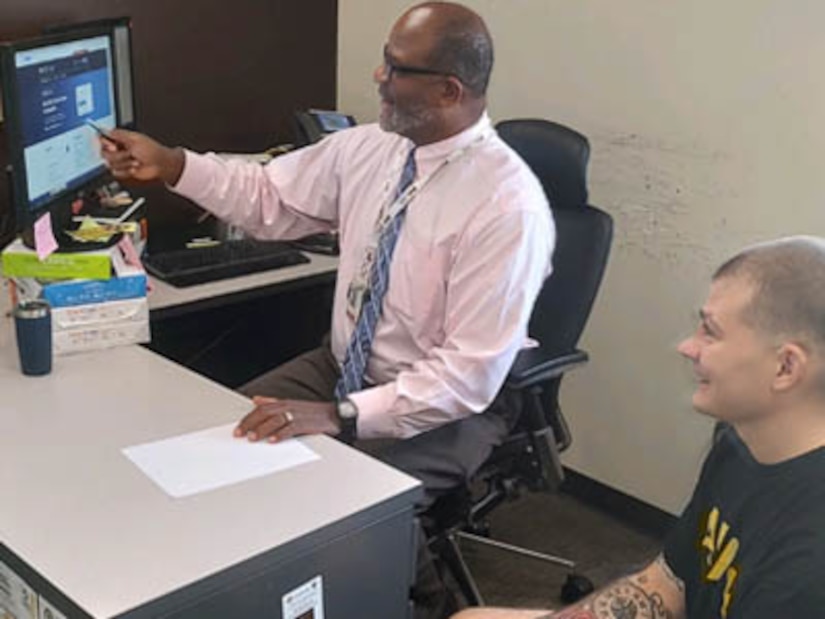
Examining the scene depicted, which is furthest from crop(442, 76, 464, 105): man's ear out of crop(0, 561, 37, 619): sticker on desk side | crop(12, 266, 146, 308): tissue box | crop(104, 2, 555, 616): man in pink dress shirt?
crop(0, 561, 37, 619): sticker on desk side

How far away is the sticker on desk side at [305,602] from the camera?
1.49 meters

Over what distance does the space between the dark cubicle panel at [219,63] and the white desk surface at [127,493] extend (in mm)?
1080

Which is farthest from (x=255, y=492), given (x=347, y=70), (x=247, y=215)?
(x=347, y=70)

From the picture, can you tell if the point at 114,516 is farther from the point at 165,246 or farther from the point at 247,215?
the point at 165,246

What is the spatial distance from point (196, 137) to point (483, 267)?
57.2 inches

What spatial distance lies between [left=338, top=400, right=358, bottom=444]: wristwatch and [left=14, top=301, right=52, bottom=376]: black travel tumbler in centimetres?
55

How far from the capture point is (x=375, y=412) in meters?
2.00

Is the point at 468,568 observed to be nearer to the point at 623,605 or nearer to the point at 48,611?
the point at 623,605

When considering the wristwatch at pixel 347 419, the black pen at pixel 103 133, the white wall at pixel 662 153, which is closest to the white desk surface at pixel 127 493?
the wristwatch at pixel 347 419

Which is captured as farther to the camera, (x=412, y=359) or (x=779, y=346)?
(x=412, y=359)

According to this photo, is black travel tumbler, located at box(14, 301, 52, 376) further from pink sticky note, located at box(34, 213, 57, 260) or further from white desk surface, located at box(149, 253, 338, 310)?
white desk surface, located at box(149, 253, 338, 310)

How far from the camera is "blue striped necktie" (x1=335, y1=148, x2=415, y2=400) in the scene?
7.15ft

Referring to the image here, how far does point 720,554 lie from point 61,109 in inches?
64.7

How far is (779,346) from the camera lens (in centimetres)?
126
